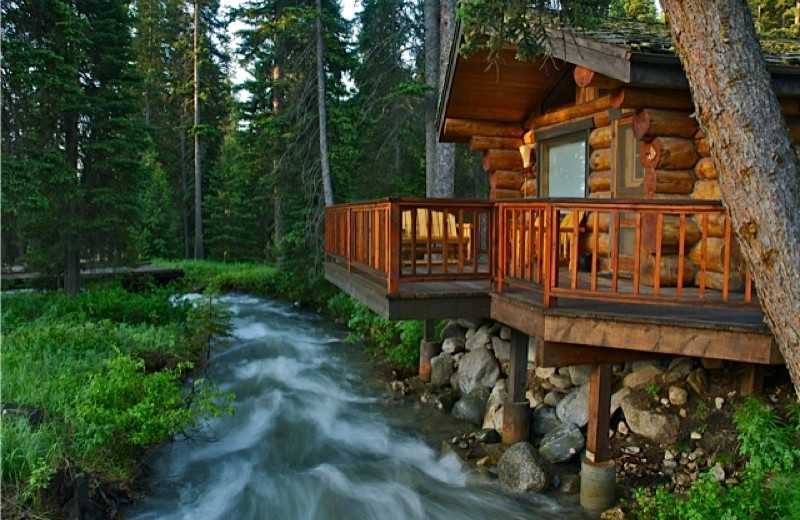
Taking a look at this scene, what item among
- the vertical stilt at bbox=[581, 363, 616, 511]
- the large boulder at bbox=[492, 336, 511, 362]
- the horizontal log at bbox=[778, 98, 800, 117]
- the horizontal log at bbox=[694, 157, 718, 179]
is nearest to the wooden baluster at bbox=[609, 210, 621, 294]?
the vertical stilt at bbox=[581, 363, 616, 511]

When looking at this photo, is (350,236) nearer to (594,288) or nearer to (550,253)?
(550,253)

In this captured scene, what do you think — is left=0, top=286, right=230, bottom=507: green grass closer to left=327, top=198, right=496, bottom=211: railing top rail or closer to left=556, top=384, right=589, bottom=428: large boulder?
left=327, top=198, right=496, bottom=211: railing top rail

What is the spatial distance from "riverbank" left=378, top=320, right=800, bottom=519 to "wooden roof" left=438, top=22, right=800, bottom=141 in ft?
10.9

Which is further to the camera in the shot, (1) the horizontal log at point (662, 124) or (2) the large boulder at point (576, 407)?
(2) the large boulder at point (576, 407)

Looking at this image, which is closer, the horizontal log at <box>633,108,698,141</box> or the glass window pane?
the horizontal log at <box>633,108,698,141</box>

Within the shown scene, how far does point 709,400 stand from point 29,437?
7.07 meters

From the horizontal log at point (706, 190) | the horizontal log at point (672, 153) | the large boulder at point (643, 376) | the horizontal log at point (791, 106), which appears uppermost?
the horizontal log at point (791, 106)

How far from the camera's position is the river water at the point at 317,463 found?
21.7 feet

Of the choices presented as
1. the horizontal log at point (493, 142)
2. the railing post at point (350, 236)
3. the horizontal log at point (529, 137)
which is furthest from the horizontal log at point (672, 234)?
the railing post at point (350, 236)

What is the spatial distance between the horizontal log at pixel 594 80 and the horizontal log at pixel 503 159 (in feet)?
11.7

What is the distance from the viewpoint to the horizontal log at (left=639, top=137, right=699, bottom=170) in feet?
23.5

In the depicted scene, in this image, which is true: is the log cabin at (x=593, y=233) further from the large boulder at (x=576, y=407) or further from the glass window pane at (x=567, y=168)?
the large boulder at (x=576, y=407)

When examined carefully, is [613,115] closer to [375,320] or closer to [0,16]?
[375,320]

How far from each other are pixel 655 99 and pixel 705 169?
1.04m
